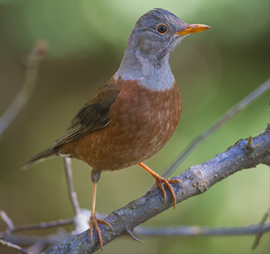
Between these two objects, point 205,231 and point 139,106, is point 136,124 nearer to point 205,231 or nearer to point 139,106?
point 139,106

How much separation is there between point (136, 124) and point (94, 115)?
0.68 meters

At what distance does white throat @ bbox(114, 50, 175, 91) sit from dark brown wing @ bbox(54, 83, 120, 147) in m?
0.20

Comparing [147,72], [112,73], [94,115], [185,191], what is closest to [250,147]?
[185,191]

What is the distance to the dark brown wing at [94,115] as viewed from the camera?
13.3 ft

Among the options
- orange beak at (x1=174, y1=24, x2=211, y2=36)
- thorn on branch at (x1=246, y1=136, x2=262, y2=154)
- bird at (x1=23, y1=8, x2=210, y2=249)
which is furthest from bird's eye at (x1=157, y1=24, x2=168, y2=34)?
thorn on branch at (x1=246, y1=136, x2=262, y2=154)

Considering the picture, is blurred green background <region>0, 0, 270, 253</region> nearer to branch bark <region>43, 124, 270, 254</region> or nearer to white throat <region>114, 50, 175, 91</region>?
white throat <region>114, 50, 175, 91</region>

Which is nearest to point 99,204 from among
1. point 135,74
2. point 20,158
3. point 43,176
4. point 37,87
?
point 43,176

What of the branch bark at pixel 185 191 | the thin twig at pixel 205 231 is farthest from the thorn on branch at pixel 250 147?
the thin twig at pixel 205 231

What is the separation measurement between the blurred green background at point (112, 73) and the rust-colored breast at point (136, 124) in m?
1.70

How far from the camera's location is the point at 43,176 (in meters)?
7.08

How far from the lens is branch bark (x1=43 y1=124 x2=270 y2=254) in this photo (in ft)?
10.5

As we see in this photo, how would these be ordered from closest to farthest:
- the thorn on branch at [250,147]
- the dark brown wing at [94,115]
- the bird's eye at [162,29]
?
1. the thorn on branch at [250,147]
2. the dark brown wing at [94,115]
3. the bird's eye at [162,29]

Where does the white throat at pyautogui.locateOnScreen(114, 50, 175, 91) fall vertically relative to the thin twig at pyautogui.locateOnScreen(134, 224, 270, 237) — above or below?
above

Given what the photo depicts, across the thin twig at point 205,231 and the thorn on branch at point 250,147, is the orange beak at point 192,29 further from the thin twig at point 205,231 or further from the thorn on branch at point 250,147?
the thin twig at point 205,231
